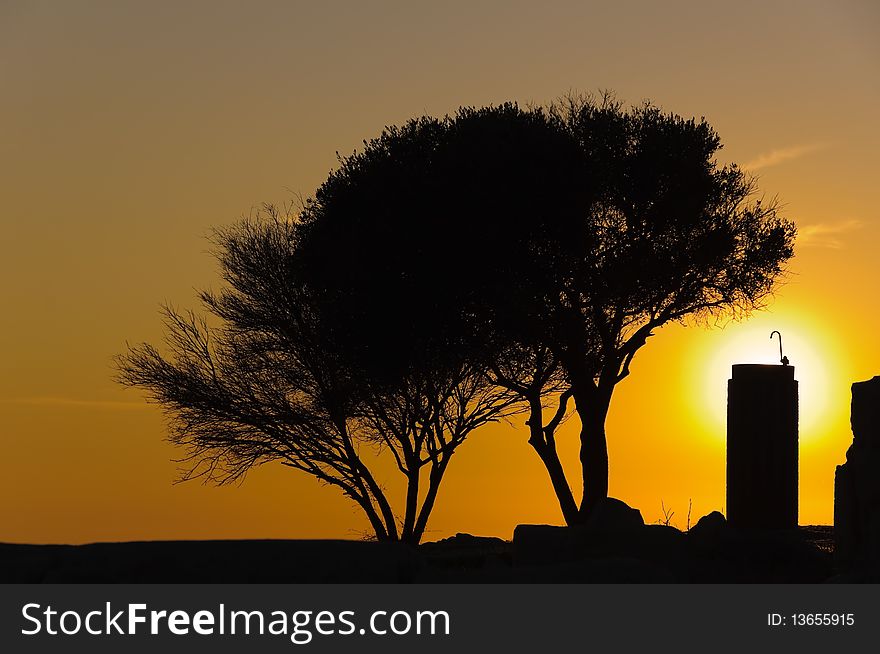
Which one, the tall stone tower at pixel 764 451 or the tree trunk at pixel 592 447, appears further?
the tree trunk at pixel 592 447

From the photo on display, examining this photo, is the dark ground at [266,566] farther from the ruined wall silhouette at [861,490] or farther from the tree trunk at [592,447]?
the tree trunk at [592,447]

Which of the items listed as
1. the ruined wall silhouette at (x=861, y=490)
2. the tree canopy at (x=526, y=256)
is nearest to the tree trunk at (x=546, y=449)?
the tree canopy at (x=526, y=256)

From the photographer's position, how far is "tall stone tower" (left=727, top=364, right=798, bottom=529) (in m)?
27.4

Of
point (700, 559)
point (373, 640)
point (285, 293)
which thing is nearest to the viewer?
point (373, 640)

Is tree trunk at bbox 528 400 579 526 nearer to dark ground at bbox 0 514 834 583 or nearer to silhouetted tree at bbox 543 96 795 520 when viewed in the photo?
silhouetted tree at bbox 543 96 795 520

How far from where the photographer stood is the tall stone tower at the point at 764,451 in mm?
27438

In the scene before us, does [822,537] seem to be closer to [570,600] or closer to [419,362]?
[419,362]

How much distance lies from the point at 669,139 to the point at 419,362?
7848 millimetres

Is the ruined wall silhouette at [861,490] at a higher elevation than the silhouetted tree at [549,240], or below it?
below

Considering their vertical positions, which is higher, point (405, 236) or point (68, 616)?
point (405, 236)

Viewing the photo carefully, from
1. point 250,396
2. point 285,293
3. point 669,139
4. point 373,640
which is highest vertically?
point 669,139

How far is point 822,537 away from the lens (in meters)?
30.3


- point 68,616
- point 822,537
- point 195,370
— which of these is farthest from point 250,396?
point 68,616

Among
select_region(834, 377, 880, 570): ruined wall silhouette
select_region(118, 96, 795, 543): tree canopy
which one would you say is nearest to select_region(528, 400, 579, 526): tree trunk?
select_region(118, 96, 795, 543): tree canopy
